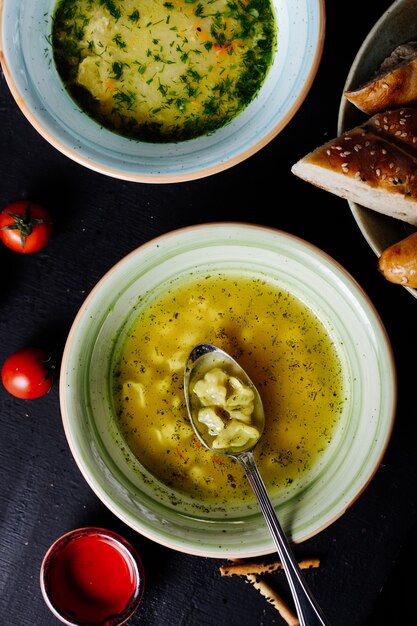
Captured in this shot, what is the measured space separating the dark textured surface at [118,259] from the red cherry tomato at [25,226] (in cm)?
8

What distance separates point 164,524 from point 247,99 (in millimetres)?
1407

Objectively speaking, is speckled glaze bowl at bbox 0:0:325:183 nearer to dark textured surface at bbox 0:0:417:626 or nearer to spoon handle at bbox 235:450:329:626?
dark textured surface at bbox 0:0:417:626

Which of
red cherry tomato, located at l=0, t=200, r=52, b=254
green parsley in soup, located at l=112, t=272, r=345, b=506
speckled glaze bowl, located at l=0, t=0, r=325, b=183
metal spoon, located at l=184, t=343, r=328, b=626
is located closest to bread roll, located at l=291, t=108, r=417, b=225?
speckled glaze bowl, located at l=0, t=0, r=325, b=183

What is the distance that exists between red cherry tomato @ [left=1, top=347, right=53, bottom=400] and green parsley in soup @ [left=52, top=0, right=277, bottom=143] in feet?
2.70

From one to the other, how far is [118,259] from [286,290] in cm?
61

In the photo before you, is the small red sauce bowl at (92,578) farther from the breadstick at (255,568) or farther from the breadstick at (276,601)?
the breadstick at (276,601)

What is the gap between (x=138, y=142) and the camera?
1936mm

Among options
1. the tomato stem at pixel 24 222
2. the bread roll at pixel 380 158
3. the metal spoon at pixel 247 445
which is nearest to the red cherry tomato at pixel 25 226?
the tomato stem at pixel 24 222

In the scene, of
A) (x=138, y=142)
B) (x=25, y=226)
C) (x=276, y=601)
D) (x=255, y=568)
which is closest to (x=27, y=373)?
(x=25, y=226)

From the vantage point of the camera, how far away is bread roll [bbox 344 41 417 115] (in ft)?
5.73

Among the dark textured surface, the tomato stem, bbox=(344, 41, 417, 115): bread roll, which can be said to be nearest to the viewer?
bbox=(344, 41, 417, 115): bread roll

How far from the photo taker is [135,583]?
6.88 feet

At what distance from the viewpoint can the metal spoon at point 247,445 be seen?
1.96 meters

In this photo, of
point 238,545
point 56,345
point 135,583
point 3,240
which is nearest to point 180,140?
point 3,240
